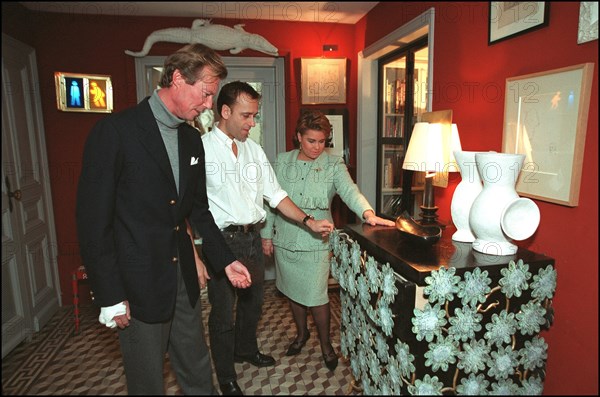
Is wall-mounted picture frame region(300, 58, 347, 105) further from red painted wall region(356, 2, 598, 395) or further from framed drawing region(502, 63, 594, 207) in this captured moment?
framed drawing region(502, 63, 594, 207)

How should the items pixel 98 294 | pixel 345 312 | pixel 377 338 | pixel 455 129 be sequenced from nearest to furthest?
pixel 98 294, pixel 377 338, pixel 455 129, pixel 345 312

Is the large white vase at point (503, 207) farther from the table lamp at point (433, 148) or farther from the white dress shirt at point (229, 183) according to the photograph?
→ the white dress shirt at point (229, 183)

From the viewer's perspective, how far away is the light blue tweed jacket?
2.10 meters

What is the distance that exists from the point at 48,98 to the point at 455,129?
288 centimetres

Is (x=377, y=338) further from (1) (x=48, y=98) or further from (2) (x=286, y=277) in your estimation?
(1) (x=48, y=98)

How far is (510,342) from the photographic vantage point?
4.16 ft

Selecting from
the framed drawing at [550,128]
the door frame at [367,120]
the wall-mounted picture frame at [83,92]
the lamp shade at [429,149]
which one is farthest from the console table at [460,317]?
the wall-mounted picture frame at [83,92]

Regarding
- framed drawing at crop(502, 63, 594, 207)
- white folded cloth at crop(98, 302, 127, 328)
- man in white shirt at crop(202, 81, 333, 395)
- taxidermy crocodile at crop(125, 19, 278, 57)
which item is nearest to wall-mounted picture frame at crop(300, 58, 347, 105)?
taxidermy crocodile at crop(125, 19, 278, 57)

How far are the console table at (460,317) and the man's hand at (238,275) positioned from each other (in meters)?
0.46

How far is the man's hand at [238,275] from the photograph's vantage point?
146 cm

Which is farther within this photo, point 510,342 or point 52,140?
point 52,140

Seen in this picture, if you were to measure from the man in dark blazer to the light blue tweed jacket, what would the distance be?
2.89ft

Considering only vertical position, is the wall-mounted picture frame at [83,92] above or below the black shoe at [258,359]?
above

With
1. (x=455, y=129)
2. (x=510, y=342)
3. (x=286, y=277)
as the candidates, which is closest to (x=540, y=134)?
(x=455, y=129)
